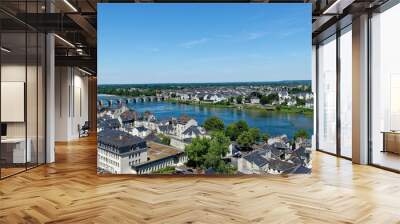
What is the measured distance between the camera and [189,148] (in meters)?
6.40

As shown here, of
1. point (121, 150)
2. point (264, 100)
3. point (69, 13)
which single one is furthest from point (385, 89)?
point (69, 13)

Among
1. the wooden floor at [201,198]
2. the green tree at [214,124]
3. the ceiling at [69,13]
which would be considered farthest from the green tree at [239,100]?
the ceiling at [69,13]

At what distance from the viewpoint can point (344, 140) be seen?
8984 millimetres

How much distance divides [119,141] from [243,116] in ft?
6.85

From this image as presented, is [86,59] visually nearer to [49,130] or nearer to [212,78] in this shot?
[49,130]

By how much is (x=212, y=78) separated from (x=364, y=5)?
310cm

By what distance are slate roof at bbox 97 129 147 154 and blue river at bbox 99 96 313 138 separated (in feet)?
1.59

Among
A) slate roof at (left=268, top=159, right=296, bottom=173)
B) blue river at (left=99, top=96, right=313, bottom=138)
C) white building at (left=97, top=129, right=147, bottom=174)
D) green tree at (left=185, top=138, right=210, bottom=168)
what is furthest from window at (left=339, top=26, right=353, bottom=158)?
white building at (left=97, top=129, right=147, bottom=174)

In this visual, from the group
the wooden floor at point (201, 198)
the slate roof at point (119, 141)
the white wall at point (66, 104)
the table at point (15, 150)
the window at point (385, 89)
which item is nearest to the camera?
the wooden floor at point (201, 198)

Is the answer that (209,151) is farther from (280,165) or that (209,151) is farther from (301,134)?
(301,134)

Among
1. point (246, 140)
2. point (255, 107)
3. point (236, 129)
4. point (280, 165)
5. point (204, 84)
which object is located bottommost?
point (280, 165)

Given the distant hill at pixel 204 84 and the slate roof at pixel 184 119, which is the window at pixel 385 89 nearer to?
the distant hill at pixel 204 84

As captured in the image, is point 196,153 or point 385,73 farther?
point 385,73

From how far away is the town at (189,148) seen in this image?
20.8ft
